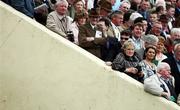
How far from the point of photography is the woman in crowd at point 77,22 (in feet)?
24.0

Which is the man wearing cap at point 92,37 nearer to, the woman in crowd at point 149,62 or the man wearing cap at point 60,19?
the man wearing cap at point 60,19

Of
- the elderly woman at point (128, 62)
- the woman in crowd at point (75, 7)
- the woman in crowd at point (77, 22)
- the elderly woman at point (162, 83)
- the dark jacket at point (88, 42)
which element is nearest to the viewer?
the elderly woman at point (162, 83)

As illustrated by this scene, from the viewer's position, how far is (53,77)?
6297mm

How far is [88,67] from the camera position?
20.0 feet

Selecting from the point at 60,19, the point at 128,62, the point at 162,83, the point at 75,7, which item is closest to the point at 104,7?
the point at 75,7

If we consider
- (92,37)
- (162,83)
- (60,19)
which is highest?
(60,19)

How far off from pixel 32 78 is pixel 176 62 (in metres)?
2.37

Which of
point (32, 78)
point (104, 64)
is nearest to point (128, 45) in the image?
point (104, 64)

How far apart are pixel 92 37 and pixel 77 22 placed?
1.63ft

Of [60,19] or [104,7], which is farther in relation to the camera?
[104,7]

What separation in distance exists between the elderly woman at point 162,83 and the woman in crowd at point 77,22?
1.29 metres

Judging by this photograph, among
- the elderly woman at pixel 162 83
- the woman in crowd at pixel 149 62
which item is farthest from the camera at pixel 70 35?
the elderly woman at pixel 162 83

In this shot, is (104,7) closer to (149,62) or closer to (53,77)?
(149,62)

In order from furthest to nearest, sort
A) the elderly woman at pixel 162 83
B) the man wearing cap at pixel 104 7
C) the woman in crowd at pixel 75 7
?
the man wearing cap at pixel 104 7, the woman in crowd at pixel 75 7, the elderly woman at pixel 162 83
